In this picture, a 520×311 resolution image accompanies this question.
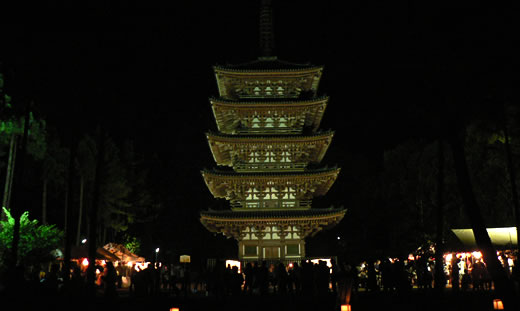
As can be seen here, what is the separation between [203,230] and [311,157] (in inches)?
774

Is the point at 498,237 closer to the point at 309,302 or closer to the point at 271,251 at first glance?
the point at 309,302

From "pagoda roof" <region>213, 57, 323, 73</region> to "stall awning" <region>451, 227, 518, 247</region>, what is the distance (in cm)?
1635

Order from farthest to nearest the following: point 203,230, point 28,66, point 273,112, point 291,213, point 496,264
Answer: point 203,230 → point 273,112 → point 291,213 → point 28,66 → point 496,264

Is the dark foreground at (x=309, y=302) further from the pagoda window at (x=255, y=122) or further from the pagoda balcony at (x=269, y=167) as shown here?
the pagoda window at (x=255, y=122)

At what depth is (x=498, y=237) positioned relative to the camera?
84.8ft

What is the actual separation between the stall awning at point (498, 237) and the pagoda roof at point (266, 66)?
53.6 feet

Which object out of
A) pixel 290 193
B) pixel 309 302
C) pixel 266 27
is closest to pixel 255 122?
pixel 290 193

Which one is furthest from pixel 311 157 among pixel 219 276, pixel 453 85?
pixel 453 85

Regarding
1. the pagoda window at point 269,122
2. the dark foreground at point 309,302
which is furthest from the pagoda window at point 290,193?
the dark foreground at point 309,302

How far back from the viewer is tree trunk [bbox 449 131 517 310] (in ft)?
51.2

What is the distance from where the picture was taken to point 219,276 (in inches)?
814

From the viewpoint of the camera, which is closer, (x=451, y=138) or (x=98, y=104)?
(x=451, y=138)

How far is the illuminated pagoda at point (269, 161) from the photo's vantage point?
112 feet

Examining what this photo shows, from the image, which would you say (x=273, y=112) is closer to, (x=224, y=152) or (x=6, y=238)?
(x=224, y=152)
